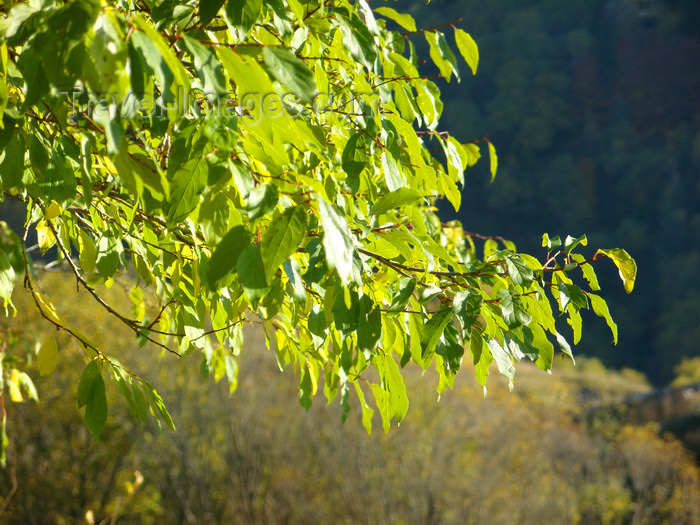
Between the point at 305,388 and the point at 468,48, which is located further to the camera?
the point at 305,388

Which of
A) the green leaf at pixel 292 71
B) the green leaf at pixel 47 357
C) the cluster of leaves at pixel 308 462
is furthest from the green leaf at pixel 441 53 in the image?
the cluster of leaves at pixel 308 462

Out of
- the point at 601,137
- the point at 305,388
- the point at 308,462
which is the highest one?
the point at 305,388

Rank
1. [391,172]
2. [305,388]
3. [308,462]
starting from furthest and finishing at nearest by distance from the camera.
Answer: [308,462] < [305,388] < [391,172]

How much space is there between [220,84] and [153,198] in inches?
9.1

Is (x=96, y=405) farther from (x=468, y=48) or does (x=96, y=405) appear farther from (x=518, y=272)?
(x=468, y=48)

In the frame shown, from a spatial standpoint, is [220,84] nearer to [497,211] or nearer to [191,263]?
[191,263]

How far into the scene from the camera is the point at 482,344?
1000 millimetres

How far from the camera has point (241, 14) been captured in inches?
30.0

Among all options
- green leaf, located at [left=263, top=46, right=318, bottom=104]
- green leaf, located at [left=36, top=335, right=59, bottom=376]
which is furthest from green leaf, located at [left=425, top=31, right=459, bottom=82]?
green leaf, located at [left=36, top=335, right=59, bottom=376]

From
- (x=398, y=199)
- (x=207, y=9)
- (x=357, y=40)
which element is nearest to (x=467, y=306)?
(x=398, y=199)

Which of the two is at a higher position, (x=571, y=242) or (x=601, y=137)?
(x=571, y=242)

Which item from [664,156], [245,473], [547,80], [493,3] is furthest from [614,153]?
[245,473]

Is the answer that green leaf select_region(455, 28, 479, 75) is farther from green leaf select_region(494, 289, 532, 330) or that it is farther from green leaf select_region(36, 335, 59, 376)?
green leaf select_region(36, 335, 59, 376)

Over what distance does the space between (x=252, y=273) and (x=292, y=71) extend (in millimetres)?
227
